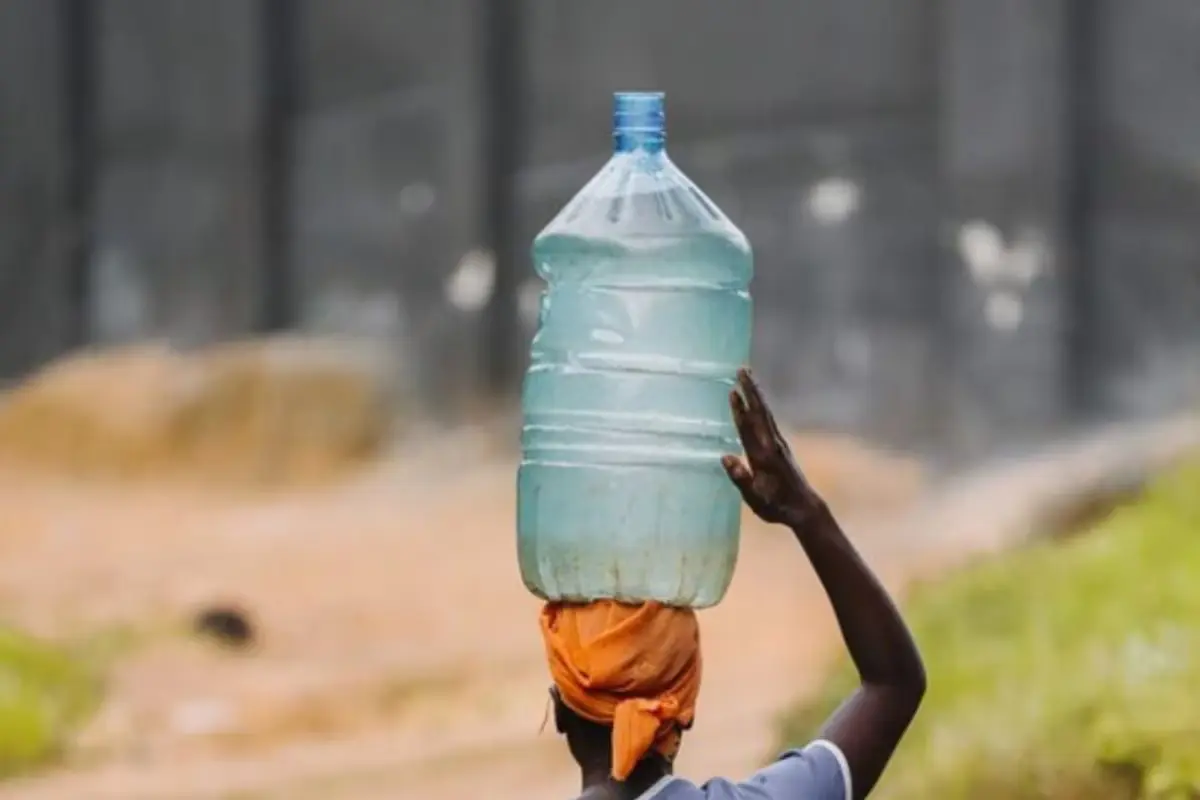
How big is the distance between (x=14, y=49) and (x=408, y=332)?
509 cm

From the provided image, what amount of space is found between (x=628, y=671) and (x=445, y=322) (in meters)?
12.5

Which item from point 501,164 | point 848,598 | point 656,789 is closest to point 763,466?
point 848,598

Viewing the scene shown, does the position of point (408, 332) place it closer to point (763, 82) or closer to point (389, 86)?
point (389, 86)

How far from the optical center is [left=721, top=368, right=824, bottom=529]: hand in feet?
6.74

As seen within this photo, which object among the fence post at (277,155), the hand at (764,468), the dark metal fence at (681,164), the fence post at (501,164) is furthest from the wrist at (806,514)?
the fence post at (277,155)

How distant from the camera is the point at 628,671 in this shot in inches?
80.7

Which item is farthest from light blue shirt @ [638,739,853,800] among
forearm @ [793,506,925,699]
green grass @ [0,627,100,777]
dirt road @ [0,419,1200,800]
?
green grass @ [0,627,100,777]

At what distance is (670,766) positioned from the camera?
2.12m

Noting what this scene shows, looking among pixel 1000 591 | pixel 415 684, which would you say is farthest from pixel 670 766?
pixel 415 684

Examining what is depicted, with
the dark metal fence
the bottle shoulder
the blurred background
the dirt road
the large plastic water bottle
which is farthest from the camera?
the dark metal fence

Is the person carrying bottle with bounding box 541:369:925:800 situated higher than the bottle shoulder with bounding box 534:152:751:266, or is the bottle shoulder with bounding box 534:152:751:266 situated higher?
the bottle shoulder with bounding box 534:152:751:266

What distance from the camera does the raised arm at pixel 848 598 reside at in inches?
81.4

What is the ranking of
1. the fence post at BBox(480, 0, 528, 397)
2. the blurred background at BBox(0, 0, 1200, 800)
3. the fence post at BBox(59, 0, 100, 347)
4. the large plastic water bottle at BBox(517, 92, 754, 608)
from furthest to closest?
the fence post at BBox(59, 0, 100, 347)
the fence post at BBox(480, 0, 528, 397)
the blurred background at BBox(0, 0, 1200, 800)
the large plastic water bottle at BBox(517, 92, 754, 608)

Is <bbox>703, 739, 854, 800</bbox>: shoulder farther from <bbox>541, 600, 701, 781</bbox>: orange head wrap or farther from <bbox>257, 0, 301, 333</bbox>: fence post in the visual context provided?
<bbox>257, 0, 301, 333</bbox>: fence post
